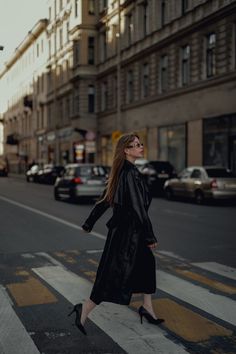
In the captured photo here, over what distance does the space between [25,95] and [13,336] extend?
7097cm

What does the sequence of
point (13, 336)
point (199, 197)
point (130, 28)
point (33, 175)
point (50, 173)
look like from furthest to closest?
point (33, 175), point (50, 173), point (130, 28), point (199, 197), point (13, 336)

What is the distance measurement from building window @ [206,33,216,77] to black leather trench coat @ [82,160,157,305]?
916 inches

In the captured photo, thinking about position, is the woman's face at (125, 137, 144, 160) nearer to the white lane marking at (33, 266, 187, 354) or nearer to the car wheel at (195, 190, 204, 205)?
the white lane marking at (33, 266, 187, 354)

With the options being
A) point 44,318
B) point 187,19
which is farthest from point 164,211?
point 187,19

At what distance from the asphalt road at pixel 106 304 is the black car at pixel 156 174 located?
13.5 meters

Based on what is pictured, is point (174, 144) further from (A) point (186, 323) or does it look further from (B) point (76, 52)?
(A) point (186, 323)

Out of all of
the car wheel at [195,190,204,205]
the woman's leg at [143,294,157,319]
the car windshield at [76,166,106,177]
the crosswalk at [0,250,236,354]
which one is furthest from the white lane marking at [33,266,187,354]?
the car windshield at [76,166,106,177]

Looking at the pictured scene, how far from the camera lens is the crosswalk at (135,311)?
4398 millimetres

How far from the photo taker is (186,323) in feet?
16.4

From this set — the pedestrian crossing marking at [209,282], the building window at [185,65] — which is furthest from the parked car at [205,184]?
the pedestrian crossing marking at [209,282]

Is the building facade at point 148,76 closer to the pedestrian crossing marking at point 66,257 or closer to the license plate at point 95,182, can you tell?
the license plate at point 95,182

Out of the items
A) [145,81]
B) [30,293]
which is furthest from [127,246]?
[145,81]

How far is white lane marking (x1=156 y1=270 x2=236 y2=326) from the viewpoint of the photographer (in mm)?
5312

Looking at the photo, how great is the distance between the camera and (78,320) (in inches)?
186
